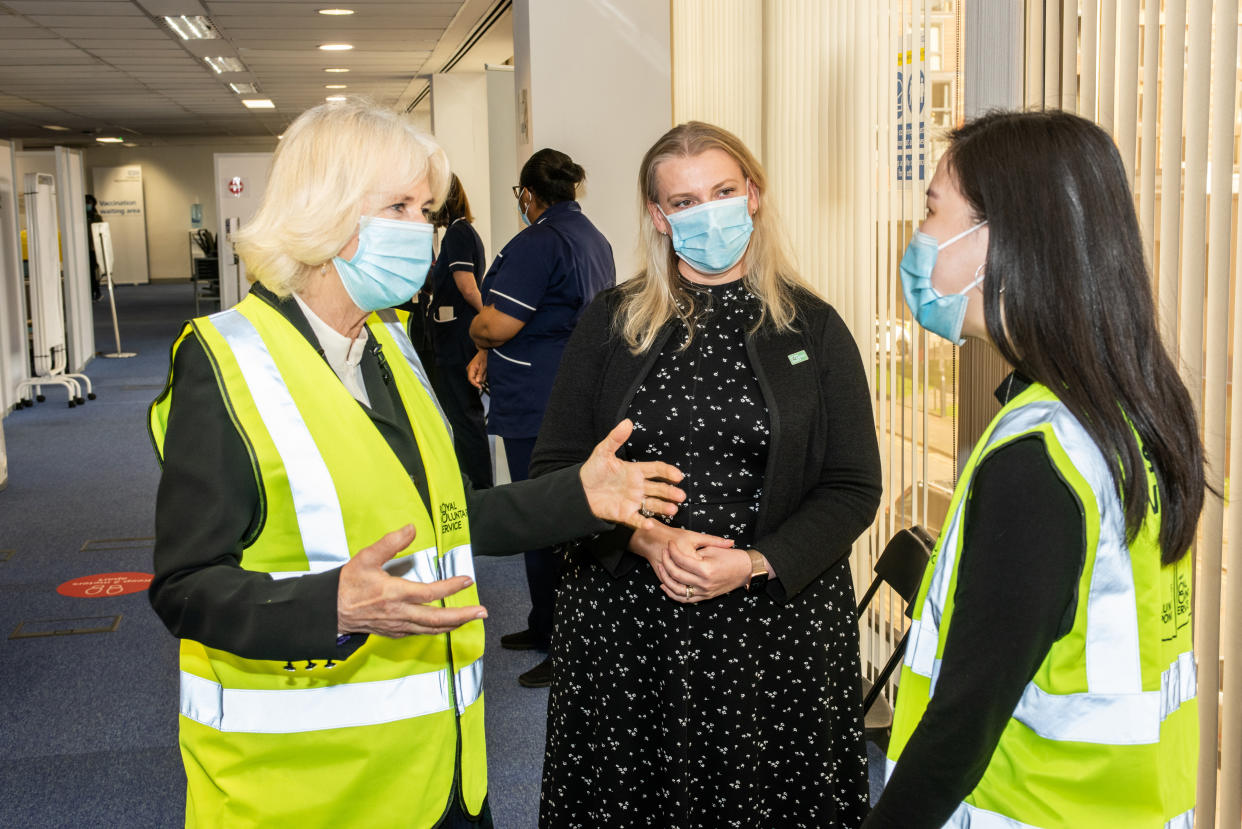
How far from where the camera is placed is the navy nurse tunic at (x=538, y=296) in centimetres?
373

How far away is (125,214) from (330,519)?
27772 millimetres

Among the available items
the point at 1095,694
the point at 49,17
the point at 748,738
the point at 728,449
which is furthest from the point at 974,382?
the point at 49,17

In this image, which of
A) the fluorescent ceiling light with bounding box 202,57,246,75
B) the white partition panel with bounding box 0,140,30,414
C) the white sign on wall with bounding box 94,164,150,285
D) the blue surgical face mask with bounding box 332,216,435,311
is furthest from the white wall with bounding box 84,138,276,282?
the blue surgical face mask with bounding box 332,216,435,311

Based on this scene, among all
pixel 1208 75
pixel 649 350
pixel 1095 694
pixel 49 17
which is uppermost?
pixel 49 17

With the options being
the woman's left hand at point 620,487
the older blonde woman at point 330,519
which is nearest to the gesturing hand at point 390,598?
the older blonde woman at point 330,519

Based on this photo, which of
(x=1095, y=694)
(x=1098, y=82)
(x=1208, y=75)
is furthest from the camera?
(x=1098, y=82)

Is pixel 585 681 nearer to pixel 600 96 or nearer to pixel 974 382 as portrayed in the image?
pixel 974 382

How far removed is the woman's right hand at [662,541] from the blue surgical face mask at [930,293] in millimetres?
602

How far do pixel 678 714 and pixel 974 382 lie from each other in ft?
3.94

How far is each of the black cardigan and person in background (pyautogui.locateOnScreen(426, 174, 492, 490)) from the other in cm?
295

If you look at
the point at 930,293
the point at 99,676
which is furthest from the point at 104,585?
the point at 930,293

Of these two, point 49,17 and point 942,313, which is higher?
point 49,17

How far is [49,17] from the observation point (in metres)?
8.23

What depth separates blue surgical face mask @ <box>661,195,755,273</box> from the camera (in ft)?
6.74
